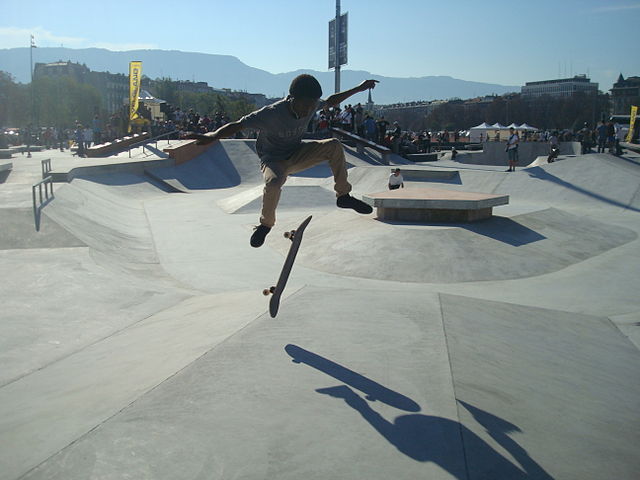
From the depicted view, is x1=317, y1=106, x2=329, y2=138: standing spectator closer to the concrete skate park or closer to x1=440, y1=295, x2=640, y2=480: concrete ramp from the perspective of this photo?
the concrete skate park

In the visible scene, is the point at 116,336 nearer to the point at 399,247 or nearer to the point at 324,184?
the point at 399,247

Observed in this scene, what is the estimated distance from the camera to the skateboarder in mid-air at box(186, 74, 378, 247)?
222 inches

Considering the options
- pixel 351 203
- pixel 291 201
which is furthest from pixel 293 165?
pixel 291 201

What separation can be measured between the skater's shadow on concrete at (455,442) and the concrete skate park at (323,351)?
0.02m

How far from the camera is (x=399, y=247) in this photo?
12859mm

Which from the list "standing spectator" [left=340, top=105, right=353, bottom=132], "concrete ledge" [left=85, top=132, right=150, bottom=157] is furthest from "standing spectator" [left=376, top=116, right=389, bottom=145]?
"concrete ledge" [left=85, top=132, right=150, bottom=157]

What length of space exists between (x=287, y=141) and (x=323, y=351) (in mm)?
2325

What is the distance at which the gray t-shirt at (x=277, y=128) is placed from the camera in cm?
587

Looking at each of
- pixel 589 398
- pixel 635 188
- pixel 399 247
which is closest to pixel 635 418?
pixel 589 398

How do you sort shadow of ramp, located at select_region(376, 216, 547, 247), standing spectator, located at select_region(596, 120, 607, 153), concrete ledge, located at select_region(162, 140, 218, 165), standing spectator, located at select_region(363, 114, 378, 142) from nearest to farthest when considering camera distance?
shadow of ramp, located at select_region(376, 216, 547, 247)
standing spectator, located at select_region(596, 120, 607, 153)
concrete ledge, located at select_region(162, 140, 218, 165)
standing spectator, located at select_region(363, 114, 378, 142)

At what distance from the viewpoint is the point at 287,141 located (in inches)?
240

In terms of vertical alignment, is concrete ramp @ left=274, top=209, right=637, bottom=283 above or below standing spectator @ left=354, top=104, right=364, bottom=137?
below

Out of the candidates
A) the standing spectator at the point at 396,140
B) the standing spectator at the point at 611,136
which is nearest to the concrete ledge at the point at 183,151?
the standing spectator at the point at 396,140

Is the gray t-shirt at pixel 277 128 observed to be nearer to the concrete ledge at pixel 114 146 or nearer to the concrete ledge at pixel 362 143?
the concrete ledge at pixel 362 143
